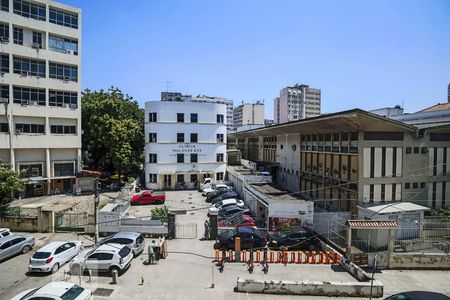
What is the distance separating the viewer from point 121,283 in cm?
1582

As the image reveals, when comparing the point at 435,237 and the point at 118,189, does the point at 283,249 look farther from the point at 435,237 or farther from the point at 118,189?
the point at 118,189

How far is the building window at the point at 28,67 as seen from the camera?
34.0m

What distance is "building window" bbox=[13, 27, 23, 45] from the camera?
3403 centimetres

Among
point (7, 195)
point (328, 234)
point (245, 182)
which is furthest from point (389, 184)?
point (7, 195)

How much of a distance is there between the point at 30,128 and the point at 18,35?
1061 centimetres

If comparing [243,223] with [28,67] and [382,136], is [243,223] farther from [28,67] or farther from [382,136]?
[28,67]

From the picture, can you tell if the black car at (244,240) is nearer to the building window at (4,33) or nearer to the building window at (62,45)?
the building window at (62,45)

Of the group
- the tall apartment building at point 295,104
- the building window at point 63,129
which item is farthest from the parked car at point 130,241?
the tall apartment building at point 295,104

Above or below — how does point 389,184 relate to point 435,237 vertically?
above

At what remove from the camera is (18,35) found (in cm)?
3428

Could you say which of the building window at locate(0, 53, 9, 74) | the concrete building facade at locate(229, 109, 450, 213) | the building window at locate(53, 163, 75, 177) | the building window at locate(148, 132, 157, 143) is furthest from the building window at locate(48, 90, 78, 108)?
the concrete building facade at locate(229, 109, 450, 213)

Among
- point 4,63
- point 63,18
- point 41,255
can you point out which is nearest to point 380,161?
point 41,255

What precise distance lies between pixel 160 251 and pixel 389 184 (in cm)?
1773

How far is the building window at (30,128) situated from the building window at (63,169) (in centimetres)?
458
